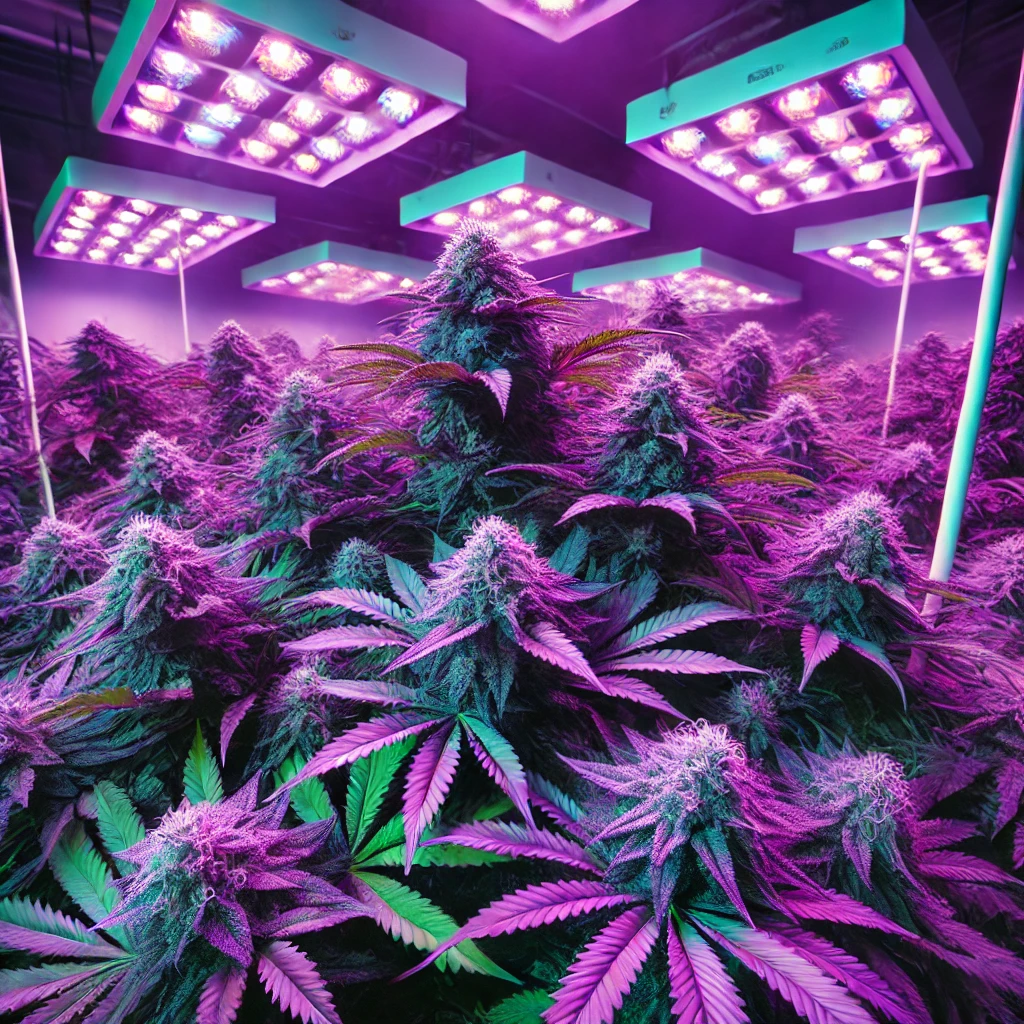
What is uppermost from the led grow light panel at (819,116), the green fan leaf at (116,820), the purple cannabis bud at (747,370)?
the led grow light panel at (819,116)

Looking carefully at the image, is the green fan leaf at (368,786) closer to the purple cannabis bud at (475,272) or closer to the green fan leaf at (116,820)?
the green fan leaf at (116,820)

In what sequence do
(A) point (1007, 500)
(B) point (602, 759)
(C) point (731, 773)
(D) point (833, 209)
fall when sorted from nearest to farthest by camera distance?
(C) point (731, 773), (B) point (602, 759), (A) point (1007, 500), (D) point (833, 209)

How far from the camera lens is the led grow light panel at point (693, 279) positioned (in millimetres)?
3029

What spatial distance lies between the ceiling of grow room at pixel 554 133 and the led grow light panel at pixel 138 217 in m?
0.07

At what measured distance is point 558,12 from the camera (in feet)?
6.82

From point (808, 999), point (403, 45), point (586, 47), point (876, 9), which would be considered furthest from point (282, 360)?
point (808, 999)

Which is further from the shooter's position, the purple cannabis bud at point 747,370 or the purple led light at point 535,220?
the purple led light at point 535,220

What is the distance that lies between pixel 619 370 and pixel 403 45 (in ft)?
6.01

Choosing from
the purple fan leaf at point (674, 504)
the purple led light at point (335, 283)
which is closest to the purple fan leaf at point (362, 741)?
the purple fan leaf at point (674, 504)

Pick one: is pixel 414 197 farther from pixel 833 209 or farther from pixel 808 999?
pixel 808 999

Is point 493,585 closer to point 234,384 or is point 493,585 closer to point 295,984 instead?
point 295,984

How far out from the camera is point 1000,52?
5.99ft

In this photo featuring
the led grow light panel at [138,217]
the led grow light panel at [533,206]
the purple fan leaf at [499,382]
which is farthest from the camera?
the led grow light panel at [533,206]

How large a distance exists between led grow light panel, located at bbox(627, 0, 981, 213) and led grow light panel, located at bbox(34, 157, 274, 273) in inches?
81.0
